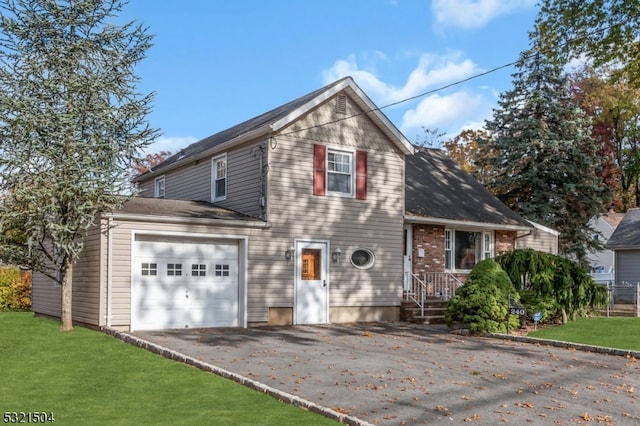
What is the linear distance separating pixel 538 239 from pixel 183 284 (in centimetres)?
1596

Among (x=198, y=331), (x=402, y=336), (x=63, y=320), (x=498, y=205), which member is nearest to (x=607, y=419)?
(x=402, y=336)

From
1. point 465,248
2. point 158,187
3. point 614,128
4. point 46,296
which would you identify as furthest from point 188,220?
point 614,128

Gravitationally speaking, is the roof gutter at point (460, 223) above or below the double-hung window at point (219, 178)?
below

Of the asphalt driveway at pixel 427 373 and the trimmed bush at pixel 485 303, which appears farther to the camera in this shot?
the trimmed bush at pixel 485 303

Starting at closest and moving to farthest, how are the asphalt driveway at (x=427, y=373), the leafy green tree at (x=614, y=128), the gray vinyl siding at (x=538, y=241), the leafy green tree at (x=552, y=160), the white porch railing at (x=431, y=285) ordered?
the asphalt driveway at (x=427, y=373) < the white porch railing at (x=431, y=285) < the gray vinyl siding at (x=538, y=241) < the leafy green tree at (x=552, y=160) < the leafy green tree at (x=614, y=128)

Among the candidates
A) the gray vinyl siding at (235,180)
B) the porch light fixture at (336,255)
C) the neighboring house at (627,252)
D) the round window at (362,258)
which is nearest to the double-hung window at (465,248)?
the round window at (362,258)

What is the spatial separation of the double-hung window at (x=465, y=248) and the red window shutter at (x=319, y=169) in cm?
600

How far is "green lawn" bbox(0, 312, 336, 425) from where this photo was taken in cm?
802

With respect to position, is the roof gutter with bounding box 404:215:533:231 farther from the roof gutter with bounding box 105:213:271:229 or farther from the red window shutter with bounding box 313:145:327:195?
the roof gutter with bounding box 105:213:271:229

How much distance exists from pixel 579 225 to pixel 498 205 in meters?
7.12

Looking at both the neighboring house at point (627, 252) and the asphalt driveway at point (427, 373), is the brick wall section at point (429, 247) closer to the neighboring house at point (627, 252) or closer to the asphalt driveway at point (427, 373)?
the asphalt driveway at point (427, 373)

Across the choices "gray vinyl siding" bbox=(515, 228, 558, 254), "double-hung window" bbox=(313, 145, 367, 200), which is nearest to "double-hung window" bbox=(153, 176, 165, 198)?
"double-hung window" bbox=(313, 145, 367, 200)

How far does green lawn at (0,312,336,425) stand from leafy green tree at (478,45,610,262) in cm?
2276

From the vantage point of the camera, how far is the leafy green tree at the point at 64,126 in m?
15.1
